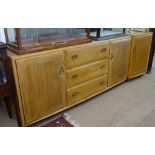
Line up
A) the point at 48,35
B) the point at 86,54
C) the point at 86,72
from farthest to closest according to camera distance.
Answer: the point at 86,72
the point at 86,54
the point at 48,35

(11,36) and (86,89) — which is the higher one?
(11,36)

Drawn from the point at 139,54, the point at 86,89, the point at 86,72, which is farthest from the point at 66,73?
the point at 139,54

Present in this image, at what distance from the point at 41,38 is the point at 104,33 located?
86 cm

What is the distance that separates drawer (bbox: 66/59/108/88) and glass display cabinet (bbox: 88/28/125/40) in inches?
11.6

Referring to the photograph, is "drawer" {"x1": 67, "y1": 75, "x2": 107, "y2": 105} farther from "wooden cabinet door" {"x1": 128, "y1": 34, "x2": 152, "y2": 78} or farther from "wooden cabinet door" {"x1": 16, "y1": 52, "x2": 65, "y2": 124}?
"wooden cabinet door" {"x1": 128, "y1": 34, "x2": 152, "y2": 78}

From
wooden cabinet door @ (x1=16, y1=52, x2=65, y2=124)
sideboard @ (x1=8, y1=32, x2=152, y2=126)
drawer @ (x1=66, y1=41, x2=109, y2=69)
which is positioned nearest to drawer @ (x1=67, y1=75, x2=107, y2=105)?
sideboard @ (x1=8, y1=32, x2=152, y2=126)

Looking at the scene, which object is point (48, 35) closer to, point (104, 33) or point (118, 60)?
point (104, 33)

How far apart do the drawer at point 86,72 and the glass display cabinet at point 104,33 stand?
0.96 feet

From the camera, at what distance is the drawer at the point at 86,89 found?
1990mm

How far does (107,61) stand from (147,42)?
3.05 feet

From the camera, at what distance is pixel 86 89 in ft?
6.95

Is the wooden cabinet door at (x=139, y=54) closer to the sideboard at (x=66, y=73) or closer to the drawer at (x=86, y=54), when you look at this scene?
the sideboard at (x=66, y=73)

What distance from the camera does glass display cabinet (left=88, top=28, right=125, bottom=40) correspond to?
2.07 meters

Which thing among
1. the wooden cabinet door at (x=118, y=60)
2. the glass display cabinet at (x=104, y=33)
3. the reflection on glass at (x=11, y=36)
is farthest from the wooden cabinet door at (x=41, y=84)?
the wooden cabinet door at (x=118, y=60)
